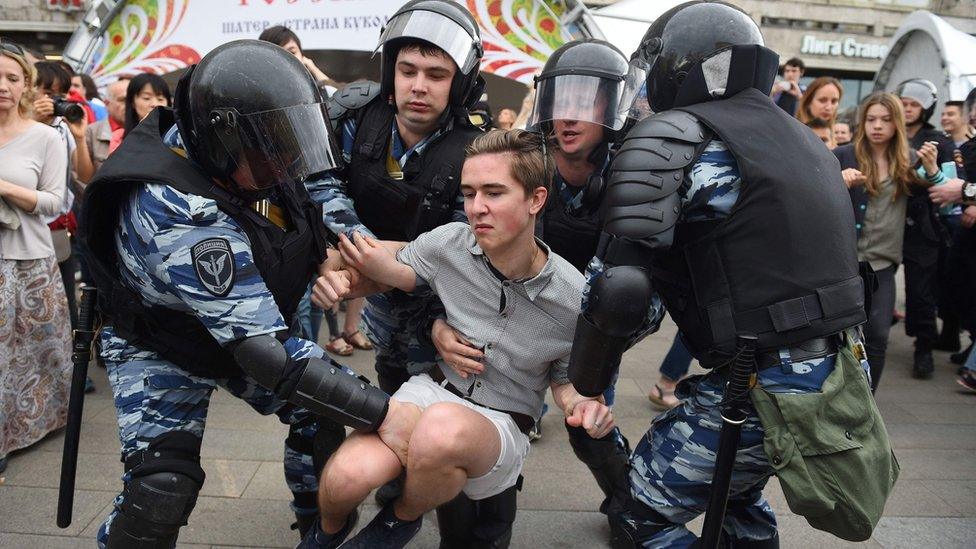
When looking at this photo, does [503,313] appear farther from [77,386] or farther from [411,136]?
[77,386]

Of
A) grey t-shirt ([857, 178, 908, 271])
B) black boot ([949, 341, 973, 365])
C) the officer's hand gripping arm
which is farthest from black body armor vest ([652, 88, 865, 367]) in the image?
black boot ([949, 341, 973, 365])

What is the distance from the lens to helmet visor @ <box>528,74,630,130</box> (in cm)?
274

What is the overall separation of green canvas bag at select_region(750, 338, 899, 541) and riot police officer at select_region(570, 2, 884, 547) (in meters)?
0.05

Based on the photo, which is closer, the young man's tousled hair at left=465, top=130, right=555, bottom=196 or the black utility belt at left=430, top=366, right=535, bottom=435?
the young man's tousled hair at left=465, top=130, right=555, bottom=196

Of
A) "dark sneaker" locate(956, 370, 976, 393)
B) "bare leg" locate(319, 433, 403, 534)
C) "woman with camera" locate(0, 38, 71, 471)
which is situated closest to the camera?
"bare leg" locate(319, 433, 403, 534)

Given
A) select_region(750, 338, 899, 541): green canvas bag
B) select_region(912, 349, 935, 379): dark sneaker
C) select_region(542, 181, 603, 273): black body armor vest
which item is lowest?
select_region(912, 349, 935, 379): dark sneaker

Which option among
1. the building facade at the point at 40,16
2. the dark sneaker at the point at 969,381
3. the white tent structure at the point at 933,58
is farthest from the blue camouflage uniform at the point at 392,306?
the building facade at the point at 40,16

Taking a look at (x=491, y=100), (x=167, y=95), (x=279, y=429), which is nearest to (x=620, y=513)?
(x=279, y=429)

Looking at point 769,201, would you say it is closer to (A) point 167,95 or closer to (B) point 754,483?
(B) point 754,483

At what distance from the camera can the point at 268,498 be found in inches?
119

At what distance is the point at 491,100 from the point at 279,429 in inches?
202

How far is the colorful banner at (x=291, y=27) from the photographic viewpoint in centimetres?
633

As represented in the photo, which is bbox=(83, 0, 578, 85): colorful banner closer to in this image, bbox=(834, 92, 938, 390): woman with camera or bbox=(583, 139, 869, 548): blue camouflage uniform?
bbox=(834, 92, 938, 390): woman with camera

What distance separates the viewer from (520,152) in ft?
7.12
